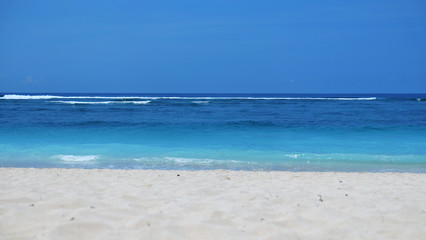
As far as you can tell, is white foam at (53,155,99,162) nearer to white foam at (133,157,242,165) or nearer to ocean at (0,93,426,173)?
ocean at (0,93,426,173)

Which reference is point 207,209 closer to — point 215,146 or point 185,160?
point 185,160

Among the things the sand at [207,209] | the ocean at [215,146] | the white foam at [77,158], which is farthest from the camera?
the white foam at [77,158]

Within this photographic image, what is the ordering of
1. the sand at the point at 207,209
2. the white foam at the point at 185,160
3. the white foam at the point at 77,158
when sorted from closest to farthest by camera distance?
1. the sand at the point at 207,209
2. the white foam at the point at 185,160
3. the white foam at the point at 77,158

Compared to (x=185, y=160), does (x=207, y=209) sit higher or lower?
higher

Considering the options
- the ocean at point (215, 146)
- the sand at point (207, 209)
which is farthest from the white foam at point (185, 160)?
the sand at point (207, 209)

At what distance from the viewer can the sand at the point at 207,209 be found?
3.29m

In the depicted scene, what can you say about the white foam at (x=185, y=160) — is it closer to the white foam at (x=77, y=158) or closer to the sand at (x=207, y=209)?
the white foam at (x=77, y=158)

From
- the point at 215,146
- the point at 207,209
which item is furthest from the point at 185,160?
the point at 207,209

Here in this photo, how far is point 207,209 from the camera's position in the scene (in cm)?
404

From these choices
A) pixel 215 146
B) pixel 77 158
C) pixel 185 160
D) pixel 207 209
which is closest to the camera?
pixel 207 209

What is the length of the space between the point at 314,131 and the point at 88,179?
12.6m

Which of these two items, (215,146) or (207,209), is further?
(215,146)

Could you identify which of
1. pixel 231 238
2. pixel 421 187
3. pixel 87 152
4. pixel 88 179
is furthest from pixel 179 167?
pixel 231 238

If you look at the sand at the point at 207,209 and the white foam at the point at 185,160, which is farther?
the white foam at the point at 185,160
